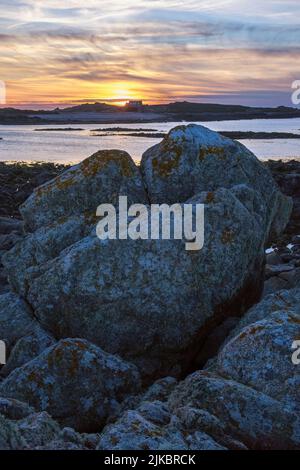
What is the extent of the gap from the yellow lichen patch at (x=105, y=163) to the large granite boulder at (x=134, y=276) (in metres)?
0.02

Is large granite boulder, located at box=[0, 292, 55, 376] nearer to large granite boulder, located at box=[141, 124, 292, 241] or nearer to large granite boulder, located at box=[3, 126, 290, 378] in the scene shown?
large granite boulder, located at box=[3, 126, 290, 378]

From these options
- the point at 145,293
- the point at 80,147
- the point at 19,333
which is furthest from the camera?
the point at 80,147

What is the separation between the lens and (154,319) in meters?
9.10

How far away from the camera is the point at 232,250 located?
962cm

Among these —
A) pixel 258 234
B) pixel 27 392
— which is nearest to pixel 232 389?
pixel 27 392

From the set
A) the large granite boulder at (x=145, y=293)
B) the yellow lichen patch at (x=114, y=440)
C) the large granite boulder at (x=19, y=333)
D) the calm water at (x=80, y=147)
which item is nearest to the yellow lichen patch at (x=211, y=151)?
the large granite boulder at (x=145, y=293)

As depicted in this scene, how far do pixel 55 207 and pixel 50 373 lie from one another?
14.1 ft

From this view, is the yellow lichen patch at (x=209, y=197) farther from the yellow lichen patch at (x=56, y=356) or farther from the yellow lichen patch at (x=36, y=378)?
the yellow lichen patch at (x=36, y=378)

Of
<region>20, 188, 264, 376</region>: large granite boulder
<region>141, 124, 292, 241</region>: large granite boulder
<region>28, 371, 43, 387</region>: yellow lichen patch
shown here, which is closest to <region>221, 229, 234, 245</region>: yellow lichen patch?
<region>20, 188, 264, 376</region>: large granite boulder

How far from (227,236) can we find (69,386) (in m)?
3.68

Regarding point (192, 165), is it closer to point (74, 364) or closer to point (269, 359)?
point (74, 364)

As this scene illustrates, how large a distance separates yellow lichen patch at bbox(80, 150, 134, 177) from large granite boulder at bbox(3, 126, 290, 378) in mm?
22

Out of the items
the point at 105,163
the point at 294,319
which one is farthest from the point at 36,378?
the point at 105,163

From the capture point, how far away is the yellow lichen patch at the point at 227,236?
9.59 metres
